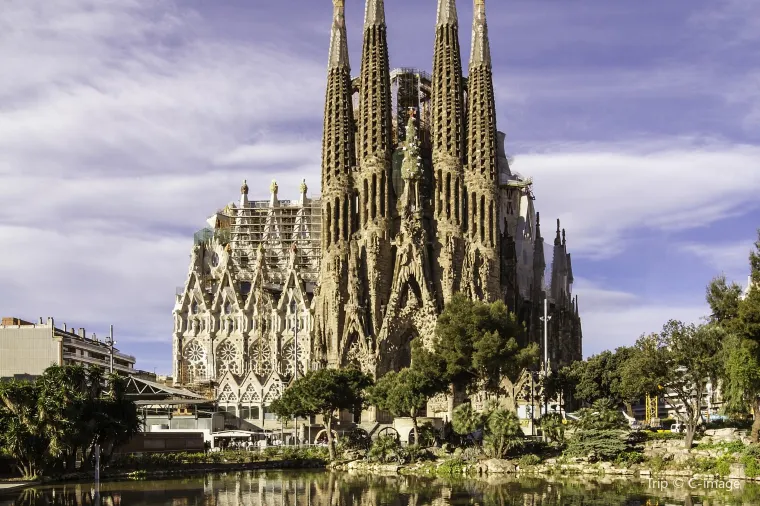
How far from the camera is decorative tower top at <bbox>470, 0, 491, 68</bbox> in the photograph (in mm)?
127625

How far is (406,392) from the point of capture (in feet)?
282

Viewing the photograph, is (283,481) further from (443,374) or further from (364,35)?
(364,35)

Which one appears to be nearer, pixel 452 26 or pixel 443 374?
pixel 443 374

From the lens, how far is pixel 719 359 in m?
74.4

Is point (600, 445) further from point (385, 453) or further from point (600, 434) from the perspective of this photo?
point (385, 453)

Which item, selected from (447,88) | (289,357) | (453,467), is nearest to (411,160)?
(447,88)

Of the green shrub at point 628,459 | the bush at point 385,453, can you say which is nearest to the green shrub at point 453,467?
the bush at point 385,453

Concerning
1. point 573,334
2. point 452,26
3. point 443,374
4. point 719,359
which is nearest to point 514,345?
point 443,374

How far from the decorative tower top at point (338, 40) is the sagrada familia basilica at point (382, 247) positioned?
0.17 m

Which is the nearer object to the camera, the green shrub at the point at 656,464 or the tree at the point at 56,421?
the tree at the point at 56,421

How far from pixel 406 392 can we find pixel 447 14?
56875 millimetres

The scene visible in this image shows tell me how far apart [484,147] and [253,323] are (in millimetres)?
35491

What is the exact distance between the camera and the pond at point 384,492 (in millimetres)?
57656

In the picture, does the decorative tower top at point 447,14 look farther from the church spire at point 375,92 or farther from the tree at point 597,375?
the tree at point 597,375
